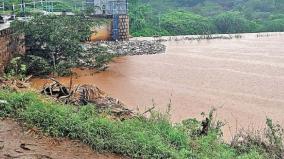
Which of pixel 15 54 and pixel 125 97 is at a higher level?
pixel 15 54

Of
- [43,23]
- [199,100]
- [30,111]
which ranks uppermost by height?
[43,23]

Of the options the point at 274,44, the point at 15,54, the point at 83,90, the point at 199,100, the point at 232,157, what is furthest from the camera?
the point at 274,44

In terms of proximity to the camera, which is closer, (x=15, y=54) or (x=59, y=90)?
(x=59, y=90)

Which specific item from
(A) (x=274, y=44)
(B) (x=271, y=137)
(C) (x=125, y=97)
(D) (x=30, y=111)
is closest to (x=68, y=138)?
(D) (x=30, y=111)

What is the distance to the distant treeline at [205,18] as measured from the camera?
41.8 m

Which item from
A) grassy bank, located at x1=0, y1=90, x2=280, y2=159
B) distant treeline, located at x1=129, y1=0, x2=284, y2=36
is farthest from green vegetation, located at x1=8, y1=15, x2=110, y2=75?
distant treeline, located at x1=129, y1=0, x2=284, y2=36

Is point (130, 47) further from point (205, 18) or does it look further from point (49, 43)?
point (205, 18)

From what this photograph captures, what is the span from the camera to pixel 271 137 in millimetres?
8383

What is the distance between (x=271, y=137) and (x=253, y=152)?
90 centimetres

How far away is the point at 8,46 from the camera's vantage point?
16.3 m

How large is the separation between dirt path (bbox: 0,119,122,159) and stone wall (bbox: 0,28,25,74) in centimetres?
766

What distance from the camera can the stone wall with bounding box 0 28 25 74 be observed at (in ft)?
50.4

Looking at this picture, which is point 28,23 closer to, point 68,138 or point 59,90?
point 59,90

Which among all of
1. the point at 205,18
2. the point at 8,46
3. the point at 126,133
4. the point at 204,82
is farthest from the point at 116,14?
the point at 205,18
